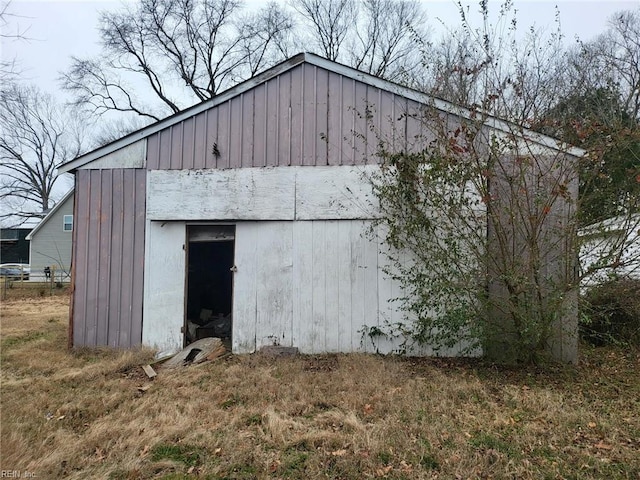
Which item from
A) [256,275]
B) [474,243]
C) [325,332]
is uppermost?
[474,243]

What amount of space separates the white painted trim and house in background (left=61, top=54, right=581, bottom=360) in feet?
0.06

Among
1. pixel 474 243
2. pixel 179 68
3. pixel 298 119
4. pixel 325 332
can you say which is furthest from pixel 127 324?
pixel 179 68

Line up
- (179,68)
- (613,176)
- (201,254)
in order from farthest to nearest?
(179,68) < (201,254) < (613,176)

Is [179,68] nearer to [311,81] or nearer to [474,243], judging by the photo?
[311,81]

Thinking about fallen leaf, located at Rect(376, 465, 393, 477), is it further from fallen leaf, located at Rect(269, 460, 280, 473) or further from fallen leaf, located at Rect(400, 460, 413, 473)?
fallen leaf, located at Rect(269, 460, 280, 473)

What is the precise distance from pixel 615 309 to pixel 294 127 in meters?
6.36

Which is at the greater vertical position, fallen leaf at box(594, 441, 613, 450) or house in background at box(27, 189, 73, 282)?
house in background at box(27, 189, 73, 282)

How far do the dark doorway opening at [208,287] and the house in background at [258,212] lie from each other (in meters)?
0.63

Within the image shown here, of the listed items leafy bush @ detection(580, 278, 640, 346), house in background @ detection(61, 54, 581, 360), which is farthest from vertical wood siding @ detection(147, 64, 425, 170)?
leafy bush @ detection(580, 278, 640, 346)

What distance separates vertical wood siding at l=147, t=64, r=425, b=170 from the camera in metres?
6.59

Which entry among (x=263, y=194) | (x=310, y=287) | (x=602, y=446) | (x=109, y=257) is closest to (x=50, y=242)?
(x=109, y=257)

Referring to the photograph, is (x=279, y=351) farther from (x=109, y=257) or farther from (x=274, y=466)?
(x=109, y=257)

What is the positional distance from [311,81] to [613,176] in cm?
472

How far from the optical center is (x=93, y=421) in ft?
13.8
